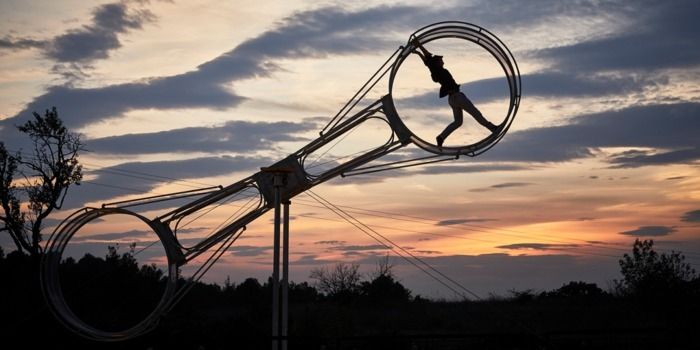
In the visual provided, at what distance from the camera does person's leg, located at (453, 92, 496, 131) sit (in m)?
18.4

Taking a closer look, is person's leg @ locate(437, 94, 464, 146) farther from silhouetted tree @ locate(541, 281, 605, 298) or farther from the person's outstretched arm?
silhouetted tree @ locate(541, 281, 605, 298)

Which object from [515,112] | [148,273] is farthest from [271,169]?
[148,273]

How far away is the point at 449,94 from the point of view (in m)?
18.5

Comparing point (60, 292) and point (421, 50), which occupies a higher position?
point (421, 50)

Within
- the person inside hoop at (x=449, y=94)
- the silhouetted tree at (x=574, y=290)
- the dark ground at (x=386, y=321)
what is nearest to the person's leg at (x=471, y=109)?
the person inside hoop at (x=449, y=94)

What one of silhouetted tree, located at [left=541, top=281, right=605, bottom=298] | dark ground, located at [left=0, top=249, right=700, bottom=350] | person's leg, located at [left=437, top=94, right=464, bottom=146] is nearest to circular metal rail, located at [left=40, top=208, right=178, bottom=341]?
dark ground, located at [left=0, top=249, right=700, bottom=350]

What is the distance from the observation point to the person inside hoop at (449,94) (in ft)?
60.4

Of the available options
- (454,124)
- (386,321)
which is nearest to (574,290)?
(386,321)

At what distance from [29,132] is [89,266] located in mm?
12626

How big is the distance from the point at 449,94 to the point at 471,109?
0.58 metres

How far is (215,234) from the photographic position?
21.2 metres

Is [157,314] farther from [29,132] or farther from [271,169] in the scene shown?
[29,132]

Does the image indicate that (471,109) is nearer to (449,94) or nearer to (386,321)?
(449,94)

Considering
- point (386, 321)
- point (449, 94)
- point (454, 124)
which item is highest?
point (449, 94)
